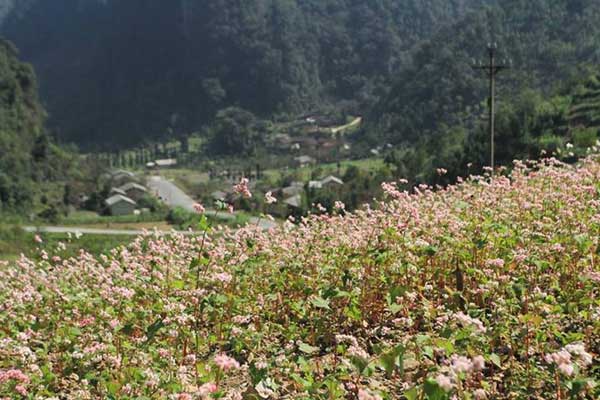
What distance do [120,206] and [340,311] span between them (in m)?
75.5

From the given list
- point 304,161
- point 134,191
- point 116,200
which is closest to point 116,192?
point 134,191

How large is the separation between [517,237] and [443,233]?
60 cm

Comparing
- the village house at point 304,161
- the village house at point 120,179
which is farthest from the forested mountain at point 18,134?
the village house at point 304,161

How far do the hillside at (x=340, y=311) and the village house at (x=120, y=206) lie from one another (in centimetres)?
7209

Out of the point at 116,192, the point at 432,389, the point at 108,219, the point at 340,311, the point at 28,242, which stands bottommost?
the point at 108,219

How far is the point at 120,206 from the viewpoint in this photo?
76750 millimetres

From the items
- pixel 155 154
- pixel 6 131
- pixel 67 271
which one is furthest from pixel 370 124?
pixel 67 271

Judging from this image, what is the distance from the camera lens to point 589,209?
507 cm

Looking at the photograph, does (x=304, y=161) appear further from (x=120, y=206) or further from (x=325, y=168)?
(x=120, y=206)

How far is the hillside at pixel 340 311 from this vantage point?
10.7 ft

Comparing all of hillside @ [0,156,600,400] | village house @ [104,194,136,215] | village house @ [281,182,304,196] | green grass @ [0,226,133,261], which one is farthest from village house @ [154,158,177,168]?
hillside @ [0,156,600,400]

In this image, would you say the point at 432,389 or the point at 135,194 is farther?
the point at 135,194

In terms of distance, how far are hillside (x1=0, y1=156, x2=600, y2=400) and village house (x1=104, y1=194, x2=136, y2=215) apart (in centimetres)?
7209

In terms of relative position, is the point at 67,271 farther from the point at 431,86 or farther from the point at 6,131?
the point at 431,86
